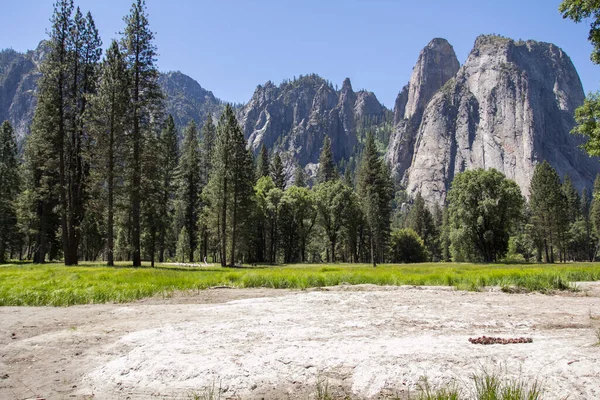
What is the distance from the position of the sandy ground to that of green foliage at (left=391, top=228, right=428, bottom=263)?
81.9 meters

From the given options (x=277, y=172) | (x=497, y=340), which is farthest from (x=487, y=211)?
(x=497, y=340)

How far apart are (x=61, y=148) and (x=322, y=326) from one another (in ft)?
97.3

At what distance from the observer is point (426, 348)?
20.4 ft

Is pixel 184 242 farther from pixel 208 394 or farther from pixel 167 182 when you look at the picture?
pixel 208 394

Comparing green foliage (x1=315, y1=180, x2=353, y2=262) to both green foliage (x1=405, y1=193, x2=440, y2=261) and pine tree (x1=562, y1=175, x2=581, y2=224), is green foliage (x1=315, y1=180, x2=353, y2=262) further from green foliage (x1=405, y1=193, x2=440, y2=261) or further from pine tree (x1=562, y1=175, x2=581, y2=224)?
pine tree (x1=562, y1=175, x2=581, y2=224)

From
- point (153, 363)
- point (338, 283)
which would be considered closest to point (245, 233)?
point (338, 283)

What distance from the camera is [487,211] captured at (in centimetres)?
5791

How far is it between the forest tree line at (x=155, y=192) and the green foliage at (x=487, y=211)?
0.62 ft

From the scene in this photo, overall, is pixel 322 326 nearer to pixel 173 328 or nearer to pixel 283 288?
pixel 173 328

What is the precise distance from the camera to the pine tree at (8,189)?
50.3 meters

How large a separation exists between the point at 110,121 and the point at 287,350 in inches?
1079

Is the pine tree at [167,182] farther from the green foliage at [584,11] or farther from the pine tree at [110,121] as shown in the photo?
the green foliage at [584,11]

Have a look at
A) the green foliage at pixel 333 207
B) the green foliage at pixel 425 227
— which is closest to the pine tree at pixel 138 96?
the green foliage at pixel 333 207

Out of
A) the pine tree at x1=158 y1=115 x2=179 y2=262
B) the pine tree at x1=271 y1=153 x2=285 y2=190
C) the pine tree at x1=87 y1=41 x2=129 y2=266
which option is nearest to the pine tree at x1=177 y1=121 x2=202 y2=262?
the pine tree at x1=158 y1=115 x2=179 y2=262
